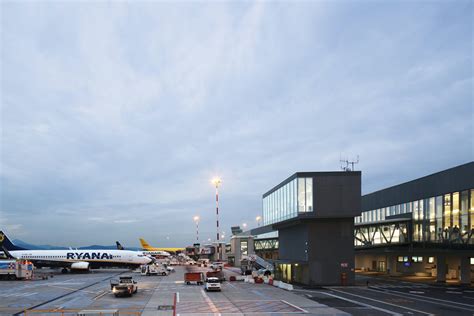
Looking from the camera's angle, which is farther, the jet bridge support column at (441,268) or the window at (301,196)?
the jet bridge support column at (441,268)

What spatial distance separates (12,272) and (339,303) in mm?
56116

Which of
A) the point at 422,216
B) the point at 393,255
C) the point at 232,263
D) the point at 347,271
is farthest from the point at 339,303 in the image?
the point at 232,263

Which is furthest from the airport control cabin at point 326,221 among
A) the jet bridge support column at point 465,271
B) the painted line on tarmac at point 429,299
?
the jet bridge support column at point 465,271

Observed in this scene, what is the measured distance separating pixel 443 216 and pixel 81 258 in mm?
71252

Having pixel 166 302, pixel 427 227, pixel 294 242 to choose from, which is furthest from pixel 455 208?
pixel 166 302

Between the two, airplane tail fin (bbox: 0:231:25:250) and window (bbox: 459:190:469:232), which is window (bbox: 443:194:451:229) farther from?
airplane tail fin (bbox: 0:231:25:250)

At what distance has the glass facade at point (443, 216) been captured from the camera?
175ft

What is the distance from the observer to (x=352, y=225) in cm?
6041

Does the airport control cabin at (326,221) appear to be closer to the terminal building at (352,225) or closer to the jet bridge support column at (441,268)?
the terminal building at (352,225)

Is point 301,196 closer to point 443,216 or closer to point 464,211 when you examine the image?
point 443,216

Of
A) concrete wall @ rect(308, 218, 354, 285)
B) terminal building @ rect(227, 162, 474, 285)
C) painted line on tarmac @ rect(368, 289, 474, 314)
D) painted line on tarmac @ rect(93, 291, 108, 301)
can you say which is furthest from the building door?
painted line on tarmac @ rect(93, 291, 108, 301)

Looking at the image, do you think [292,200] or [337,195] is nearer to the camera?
[337,195]

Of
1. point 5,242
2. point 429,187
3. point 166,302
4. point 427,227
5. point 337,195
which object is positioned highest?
point 429,187

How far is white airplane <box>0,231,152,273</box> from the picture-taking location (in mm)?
88312
